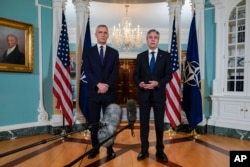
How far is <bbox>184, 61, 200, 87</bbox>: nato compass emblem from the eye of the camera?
3723mm

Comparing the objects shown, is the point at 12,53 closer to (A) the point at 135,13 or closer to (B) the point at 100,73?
(B) the point at 100,73

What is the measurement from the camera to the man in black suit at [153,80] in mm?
2484

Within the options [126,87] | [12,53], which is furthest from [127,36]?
[126,87]

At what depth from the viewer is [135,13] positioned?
6426mm

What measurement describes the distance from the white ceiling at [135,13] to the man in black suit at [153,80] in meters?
3.05

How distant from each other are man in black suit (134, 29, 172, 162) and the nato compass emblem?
1.37 m

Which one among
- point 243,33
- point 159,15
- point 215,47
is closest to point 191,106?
point 215,47

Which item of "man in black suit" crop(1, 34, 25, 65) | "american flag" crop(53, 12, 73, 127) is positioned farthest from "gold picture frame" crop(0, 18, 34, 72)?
"american flag" crop(53, 12, 73, 127)

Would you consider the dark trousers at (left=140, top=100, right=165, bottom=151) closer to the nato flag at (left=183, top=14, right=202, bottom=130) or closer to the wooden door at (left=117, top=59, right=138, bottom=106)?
the nato flag at (left=183, top=14, right=202, bottom=130)

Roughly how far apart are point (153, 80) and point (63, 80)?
1765 mm

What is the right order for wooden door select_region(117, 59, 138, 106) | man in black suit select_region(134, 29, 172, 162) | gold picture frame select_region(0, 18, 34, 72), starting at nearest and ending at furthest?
1. man in black suit select_region(134, 29, 172, 162)
2. gold picture frame select_region(0, 18, 34, 72)
3. wooden door select_region(117, 59, 138, 106)

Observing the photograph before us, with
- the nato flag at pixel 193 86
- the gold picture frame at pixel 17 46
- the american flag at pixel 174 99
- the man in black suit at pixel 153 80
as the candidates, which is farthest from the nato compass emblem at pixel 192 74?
the gold picture frame at pixel 17 46

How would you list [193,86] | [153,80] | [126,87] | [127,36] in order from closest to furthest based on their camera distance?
1. [153,80]
2. [193,86]
3. [127,36]
4. [126,87]

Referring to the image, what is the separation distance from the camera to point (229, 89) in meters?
3.90
